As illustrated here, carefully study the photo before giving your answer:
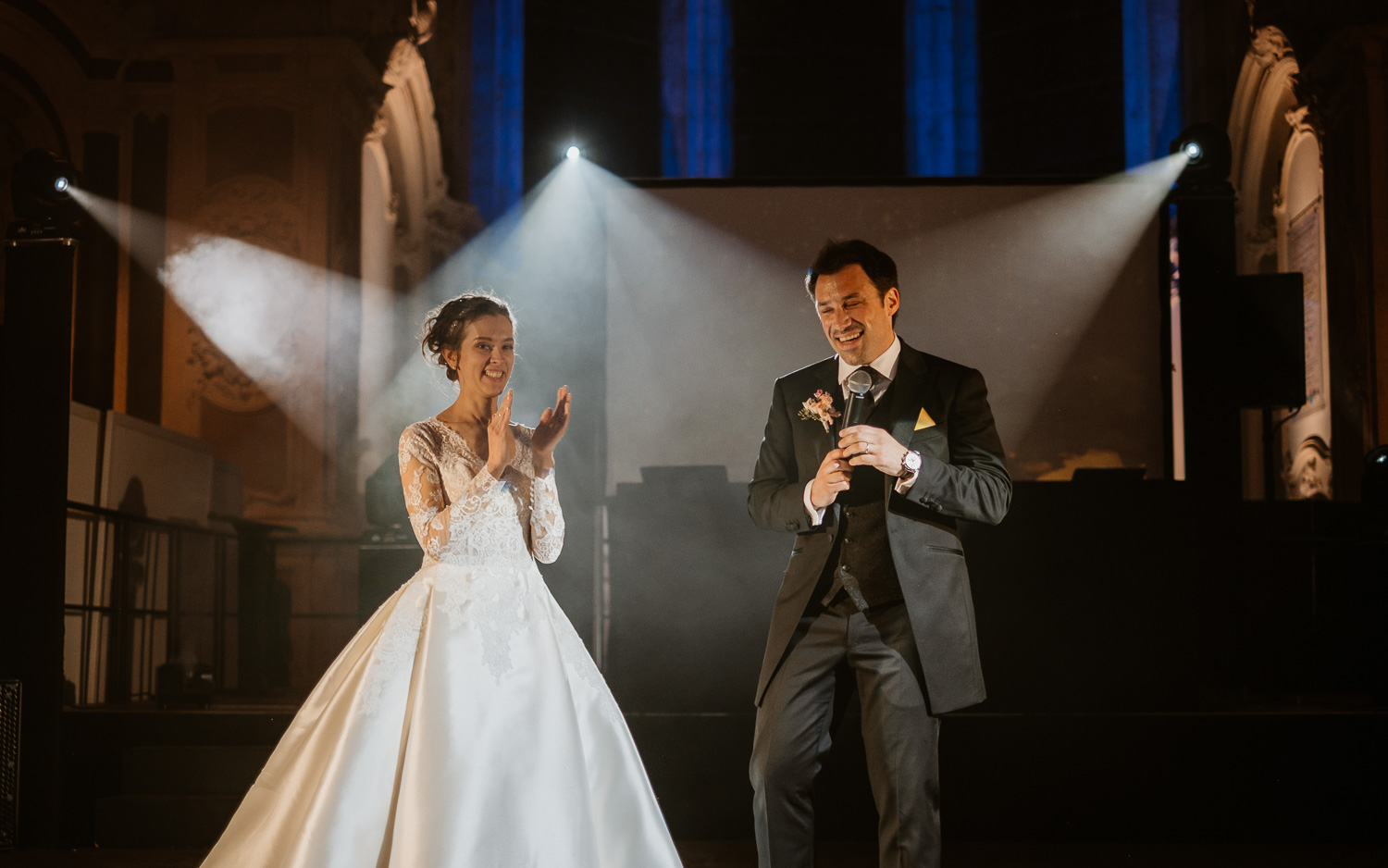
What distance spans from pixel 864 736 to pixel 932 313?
4.31 m

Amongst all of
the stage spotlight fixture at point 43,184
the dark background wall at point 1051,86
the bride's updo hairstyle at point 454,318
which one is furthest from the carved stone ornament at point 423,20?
the bride's updo hairstyle at point 454,318

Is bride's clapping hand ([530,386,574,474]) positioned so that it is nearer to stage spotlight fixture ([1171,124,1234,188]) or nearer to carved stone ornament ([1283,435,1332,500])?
stage spotlight fixture ([1171,124,1234,188])

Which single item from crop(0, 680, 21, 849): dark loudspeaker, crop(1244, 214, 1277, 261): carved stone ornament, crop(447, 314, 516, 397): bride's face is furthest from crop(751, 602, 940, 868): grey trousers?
crop(1244, 214, 1277, 261): carved stone ornament

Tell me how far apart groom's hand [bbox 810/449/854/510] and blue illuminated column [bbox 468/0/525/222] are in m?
10.4

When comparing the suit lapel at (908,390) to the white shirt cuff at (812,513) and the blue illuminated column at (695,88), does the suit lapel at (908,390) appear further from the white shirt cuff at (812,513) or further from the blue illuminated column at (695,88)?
the blue illuminated column at (695,88)

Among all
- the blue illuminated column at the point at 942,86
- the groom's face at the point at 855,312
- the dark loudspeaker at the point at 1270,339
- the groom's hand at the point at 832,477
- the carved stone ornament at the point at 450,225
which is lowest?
the groom's hand at the point at 832,477

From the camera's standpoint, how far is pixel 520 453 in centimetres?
299

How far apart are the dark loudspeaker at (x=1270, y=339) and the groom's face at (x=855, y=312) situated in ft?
8.76

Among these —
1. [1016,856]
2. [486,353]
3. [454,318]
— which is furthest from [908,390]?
[1016,856]

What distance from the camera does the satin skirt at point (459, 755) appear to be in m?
Answer: 2.52

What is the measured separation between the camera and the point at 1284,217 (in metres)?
10.4

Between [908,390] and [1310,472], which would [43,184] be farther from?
[1310,472]

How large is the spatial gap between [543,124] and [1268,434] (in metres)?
9.06

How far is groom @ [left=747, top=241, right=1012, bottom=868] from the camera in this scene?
2.42 meters
